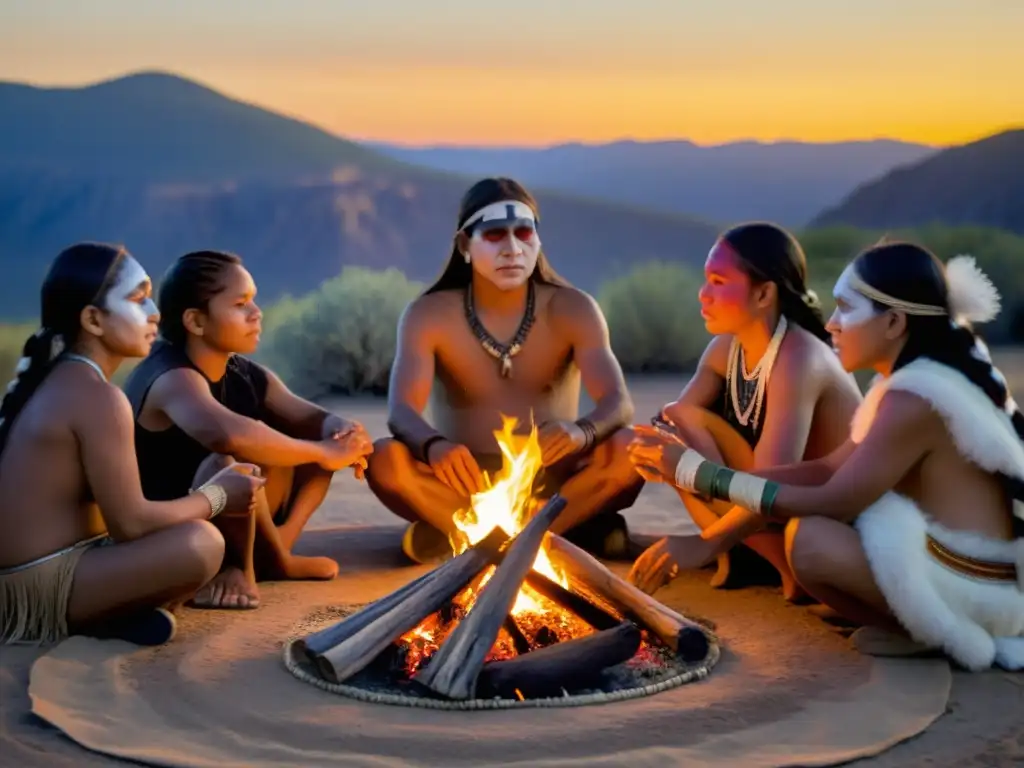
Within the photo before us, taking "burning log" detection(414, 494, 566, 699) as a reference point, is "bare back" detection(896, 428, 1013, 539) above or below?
above

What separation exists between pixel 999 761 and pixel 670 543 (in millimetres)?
1598

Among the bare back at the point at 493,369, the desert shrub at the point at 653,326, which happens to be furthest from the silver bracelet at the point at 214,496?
the desert shrub at the point at 653,326

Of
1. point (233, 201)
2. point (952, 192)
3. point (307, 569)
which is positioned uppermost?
point (952, 192)

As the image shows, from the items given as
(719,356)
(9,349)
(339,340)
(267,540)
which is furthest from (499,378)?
(9,349)

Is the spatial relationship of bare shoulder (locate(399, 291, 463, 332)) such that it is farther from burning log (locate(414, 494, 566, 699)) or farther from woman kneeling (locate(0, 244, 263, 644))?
burning log (locate(414, 494, 566, 699))

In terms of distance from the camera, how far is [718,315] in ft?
17.9

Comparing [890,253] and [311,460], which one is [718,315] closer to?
[890,253]

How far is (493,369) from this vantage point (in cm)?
610

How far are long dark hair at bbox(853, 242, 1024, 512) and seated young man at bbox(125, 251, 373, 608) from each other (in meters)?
2.30

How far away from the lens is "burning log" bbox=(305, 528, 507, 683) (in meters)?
4.39

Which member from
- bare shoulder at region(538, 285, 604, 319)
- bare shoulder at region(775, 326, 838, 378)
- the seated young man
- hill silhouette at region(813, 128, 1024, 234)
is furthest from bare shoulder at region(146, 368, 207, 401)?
hill silhouette at region(813, 128, 1024, 234)

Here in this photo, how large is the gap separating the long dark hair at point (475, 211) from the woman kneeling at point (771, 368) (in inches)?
A: 35.6

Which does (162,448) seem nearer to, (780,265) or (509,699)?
(509,699)

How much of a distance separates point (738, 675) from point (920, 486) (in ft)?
2.99
